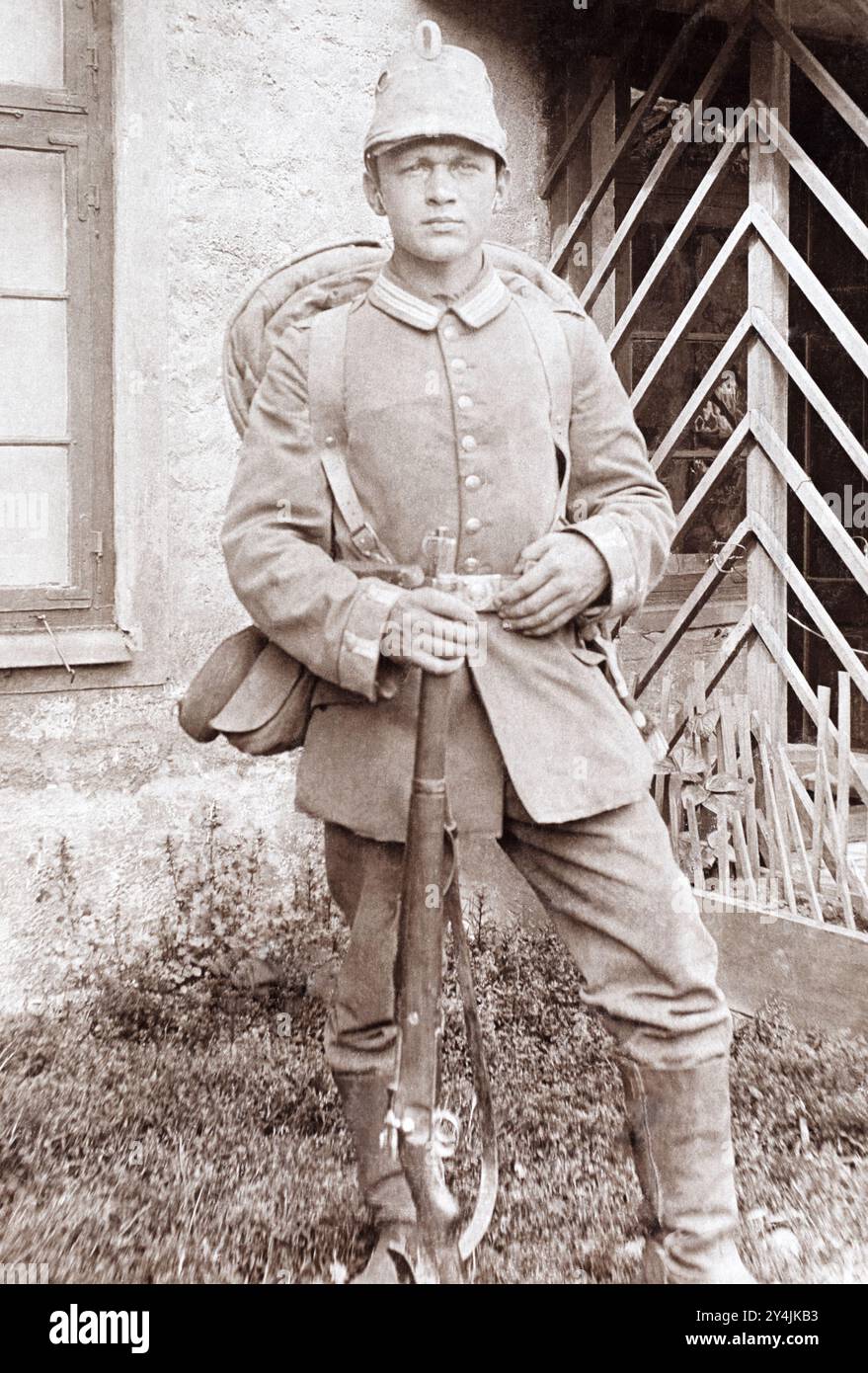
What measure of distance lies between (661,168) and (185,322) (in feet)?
4.92

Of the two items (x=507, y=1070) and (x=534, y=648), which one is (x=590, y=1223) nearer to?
(x=507, y=1070)

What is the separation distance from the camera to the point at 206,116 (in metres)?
4.38

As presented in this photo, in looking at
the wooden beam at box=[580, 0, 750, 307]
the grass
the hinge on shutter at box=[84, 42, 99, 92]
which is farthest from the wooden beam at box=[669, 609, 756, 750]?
the hinge on shutter at box=[84, 42, 99, 92]

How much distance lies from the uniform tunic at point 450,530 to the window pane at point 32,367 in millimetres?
1954

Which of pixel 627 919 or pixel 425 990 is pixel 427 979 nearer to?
pixel 425 990

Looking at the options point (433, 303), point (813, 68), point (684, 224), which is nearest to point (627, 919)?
point (433, 303)

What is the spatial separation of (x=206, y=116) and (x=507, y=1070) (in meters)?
2.91

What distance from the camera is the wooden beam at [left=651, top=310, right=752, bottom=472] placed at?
4168mm

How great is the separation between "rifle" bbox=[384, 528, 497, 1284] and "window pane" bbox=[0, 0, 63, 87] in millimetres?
2600

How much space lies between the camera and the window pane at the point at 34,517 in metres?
4.36

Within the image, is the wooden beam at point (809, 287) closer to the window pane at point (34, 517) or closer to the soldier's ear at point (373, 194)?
the soldier's ear at point (373, 194)

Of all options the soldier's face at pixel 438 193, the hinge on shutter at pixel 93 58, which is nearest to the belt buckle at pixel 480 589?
the soldier's face at pixel 438 193

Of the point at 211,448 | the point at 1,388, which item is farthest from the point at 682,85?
the point at 1,388
